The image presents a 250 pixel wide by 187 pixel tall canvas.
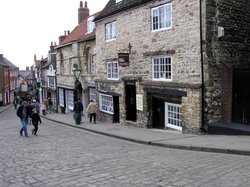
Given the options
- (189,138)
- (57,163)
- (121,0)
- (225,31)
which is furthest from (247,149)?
(121,0)

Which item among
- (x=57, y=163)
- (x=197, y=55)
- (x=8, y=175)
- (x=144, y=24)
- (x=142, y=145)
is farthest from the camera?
(x=144, y=24)

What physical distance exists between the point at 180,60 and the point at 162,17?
2699 millimetres

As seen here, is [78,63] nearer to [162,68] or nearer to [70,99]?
[70,99]

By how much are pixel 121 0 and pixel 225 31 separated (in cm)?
838

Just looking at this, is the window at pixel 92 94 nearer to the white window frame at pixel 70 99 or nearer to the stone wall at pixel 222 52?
the white window frame at pixel 70 99

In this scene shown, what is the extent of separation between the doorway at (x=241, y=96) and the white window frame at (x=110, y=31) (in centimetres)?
950

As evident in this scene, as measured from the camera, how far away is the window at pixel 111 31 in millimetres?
22859

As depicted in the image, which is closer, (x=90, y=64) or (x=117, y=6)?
(x=117, y=6)

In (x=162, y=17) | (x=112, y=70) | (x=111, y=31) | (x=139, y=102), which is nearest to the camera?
(x=162, y=17)

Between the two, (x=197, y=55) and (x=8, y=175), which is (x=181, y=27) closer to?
(x=197, y=55)

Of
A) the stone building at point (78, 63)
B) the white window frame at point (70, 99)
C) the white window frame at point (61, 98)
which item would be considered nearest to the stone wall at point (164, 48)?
the stone building at point (78, 63)

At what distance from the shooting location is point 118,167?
9531mm

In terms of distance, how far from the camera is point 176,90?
16.7m

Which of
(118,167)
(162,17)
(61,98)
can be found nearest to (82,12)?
(61,98)
